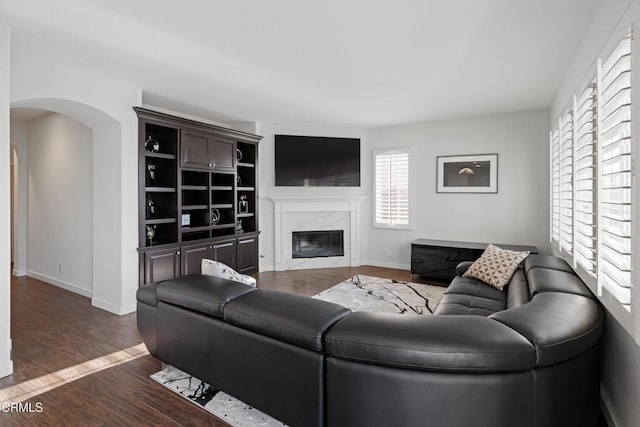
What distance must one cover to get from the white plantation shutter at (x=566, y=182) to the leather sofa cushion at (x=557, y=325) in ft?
5.20

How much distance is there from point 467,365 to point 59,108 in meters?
4.37

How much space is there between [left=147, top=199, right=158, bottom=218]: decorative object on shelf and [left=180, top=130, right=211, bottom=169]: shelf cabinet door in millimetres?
669

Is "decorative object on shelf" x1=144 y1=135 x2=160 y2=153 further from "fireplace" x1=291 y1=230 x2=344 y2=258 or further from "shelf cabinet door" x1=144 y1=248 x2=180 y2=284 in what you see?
"fireplace" x1=291 y1=230 x2=344 y2=258

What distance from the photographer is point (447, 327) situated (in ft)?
4.87

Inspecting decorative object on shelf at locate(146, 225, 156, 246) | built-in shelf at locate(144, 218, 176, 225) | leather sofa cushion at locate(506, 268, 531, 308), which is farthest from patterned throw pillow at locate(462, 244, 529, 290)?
decorative object on shelf at locate(146, 225, 156, 246)

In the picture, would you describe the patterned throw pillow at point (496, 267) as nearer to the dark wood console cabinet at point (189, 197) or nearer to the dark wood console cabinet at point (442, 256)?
the dark wood console cabinet at point (442, 256)

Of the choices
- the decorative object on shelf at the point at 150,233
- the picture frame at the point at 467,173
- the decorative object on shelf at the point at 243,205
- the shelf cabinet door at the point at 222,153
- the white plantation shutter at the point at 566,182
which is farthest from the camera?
the decorative object on shelf at the point at 243,205

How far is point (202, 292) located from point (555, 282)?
7.93ft

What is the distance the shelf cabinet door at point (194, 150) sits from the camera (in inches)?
180

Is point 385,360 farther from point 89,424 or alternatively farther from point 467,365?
point 89,424

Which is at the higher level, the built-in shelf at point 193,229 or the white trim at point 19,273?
the built-in shelf at point 193,229

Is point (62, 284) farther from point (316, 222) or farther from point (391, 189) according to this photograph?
point (391, 189)

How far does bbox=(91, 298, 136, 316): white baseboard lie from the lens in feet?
12.9

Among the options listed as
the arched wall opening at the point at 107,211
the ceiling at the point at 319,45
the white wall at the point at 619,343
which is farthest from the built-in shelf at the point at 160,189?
the white wall at the point at 619,343
